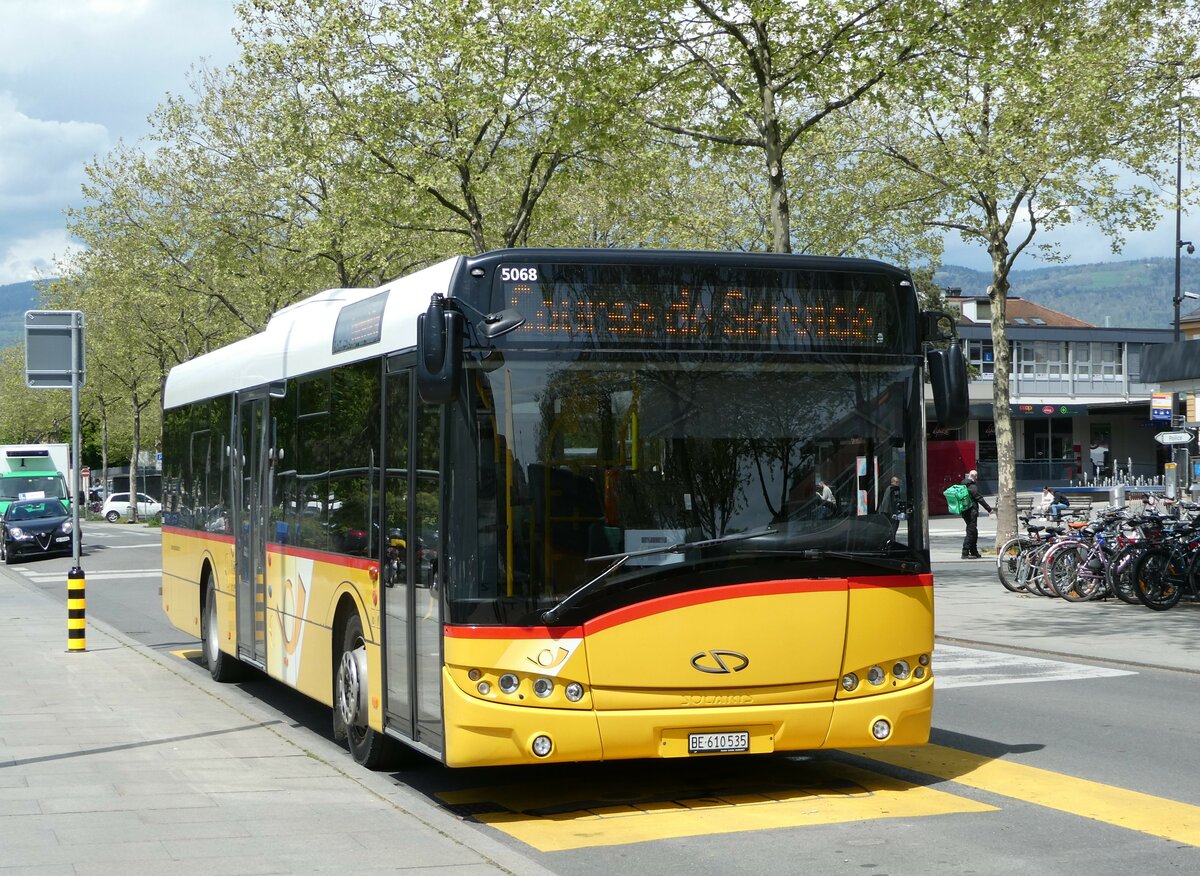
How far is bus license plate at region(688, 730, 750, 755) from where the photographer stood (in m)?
7.68

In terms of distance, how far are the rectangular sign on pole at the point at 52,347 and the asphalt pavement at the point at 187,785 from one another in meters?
2.94

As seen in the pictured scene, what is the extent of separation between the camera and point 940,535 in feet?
136

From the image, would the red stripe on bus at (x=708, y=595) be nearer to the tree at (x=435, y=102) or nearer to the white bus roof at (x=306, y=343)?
the white bus roof at (x=306, y=343)

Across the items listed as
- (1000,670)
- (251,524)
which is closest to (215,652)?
(251,524)

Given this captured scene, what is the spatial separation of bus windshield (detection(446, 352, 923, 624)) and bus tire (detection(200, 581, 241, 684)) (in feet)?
22.2

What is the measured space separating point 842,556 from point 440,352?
2.29 meters

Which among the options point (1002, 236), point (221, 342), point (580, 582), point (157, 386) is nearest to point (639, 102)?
point (1002, 236)

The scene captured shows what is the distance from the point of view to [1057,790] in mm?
8297

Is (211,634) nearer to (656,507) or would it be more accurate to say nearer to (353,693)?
(353,693)

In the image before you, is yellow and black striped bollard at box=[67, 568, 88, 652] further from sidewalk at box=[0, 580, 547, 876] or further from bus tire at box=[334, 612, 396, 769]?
bus tire at box=[334, 612, 396, 769]

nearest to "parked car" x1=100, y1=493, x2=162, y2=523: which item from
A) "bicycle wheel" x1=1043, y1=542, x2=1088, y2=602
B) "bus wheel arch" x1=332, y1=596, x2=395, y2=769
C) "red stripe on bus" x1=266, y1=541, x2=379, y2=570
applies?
"bicycle wheel" x1=1043, y1=542, x2=1088, y2=602

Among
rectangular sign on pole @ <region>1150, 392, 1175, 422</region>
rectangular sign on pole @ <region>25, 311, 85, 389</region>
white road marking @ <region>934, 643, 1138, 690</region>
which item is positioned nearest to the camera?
white road marking @ <region>934, 643, 1138, 690</region>

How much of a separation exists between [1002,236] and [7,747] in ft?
80.1

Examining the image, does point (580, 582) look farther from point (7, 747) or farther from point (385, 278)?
point (385, 278)
